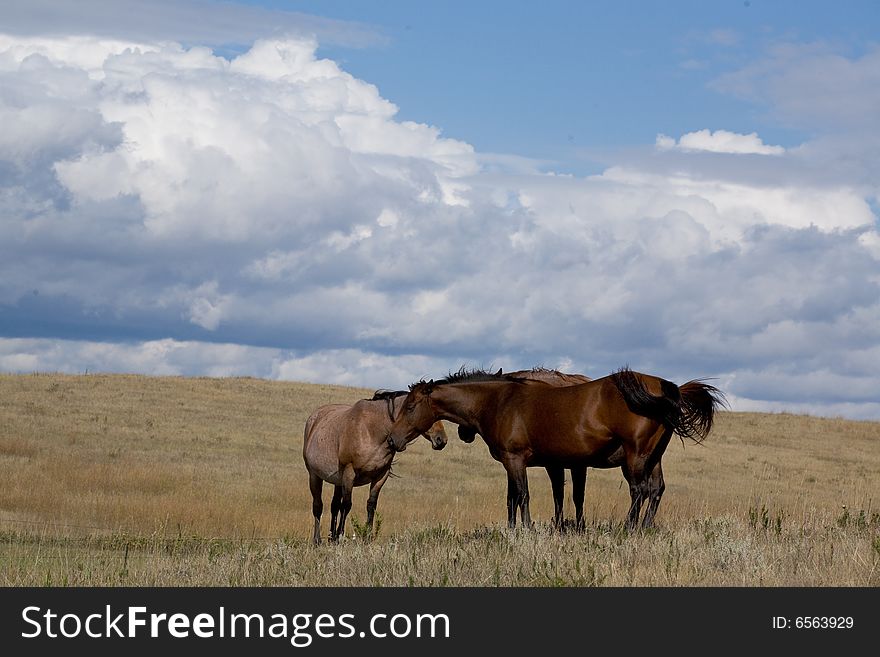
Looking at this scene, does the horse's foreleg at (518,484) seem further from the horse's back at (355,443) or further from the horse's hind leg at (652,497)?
the horse's back at (355,443)

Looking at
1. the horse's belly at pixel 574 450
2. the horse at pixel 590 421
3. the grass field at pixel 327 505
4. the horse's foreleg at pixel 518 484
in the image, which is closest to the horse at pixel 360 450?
the grass field at pixel 327 505

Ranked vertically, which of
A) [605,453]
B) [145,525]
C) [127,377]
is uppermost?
[127,377]

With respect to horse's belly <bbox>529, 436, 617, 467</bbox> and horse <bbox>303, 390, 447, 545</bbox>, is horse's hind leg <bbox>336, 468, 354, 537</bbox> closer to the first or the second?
horse <bbox>303, 390, 447, 545</bbox>

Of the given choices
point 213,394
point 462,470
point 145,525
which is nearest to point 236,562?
point 145,525

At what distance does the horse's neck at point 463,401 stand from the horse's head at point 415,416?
0.48 feet

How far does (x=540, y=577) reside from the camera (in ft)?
30.3

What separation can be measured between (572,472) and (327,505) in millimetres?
13480

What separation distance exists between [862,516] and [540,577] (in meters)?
6.25

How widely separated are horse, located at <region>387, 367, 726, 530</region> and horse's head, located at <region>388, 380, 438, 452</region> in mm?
402

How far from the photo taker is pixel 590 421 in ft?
40.1

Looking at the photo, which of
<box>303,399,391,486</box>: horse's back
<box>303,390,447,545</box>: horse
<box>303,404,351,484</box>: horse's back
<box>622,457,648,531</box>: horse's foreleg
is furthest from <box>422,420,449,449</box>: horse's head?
<box>622,457,648,531</box>: horse's foreleg

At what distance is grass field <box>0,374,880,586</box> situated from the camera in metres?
10.0

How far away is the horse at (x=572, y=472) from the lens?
41.5 feet
